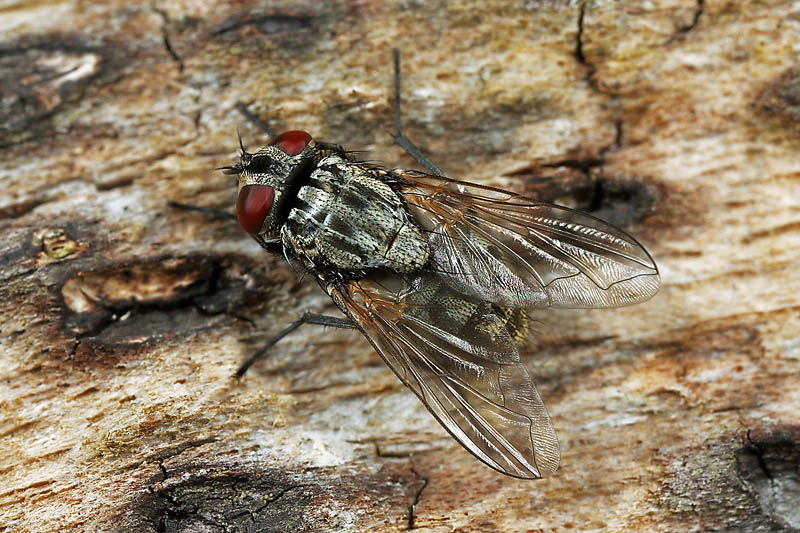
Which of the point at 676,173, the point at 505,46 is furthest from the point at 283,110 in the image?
the point at 676,173

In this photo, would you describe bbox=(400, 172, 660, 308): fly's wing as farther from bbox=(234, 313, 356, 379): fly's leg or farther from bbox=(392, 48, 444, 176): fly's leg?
bbox=(234, 313, 356, 379): fly's leg

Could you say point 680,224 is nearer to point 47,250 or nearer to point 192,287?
point 192,287

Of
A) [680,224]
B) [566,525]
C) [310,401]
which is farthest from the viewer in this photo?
[680,224]

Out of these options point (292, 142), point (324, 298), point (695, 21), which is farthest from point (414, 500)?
point (695, 21)

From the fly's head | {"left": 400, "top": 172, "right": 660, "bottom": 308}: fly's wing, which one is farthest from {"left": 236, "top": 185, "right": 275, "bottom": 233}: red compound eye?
{"left": 400, "top": 172, "right": 660, "bottom": 308}: fly's wing

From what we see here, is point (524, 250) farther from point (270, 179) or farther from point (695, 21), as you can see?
point (695, 21)

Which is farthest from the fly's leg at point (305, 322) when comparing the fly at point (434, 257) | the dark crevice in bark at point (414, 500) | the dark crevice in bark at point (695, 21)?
the dark crevice in bark at point (695, 21)
